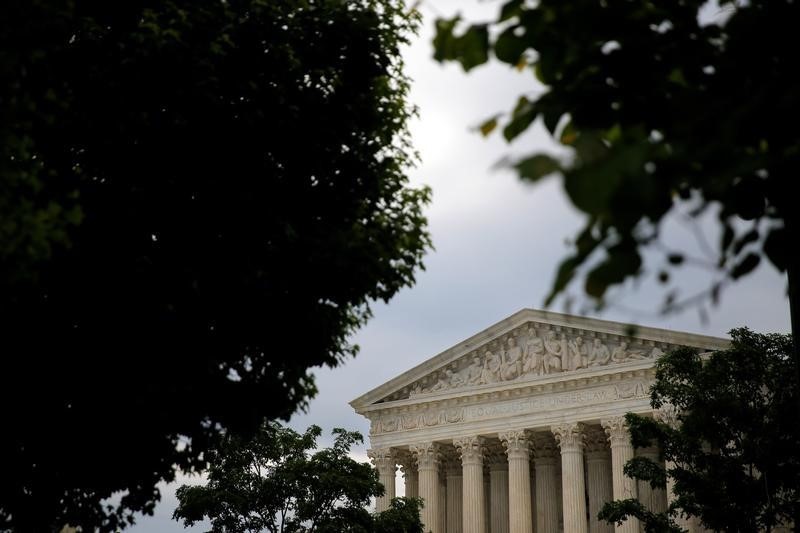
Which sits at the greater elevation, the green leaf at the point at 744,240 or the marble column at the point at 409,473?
the marble column at the point at 409,473

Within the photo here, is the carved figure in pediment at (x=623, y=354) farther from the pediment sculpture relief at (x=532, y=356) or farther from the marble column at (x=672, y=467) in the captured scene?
the marble column at (x=672, y=467)

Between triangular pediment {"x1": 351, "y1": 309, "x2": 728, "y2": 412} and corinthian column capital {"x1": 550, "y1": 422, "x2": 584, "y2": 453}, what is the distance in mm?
2316

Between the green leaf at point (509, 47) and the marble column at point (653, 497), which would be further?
the marble column at point (653, 497)

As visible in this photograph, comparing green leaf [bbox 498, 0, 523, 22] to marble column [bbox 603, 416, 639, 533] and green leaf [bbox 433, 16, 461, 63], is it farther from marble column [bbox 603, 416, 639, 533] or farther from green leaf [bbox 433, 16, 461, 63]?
marble column [bbox 603, 416, 639, 533]

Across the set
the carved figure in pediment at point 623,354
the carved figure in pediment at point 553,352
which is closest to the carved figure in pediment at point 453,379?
the carved figure in pediment at point 553,352

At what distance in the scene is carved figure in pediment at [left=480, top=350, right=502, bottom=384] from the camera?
146ft

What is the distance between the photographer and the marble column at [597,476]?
4297cm

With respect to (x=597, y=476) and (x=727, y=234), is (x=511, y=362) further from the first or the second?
(x=727, y=234)

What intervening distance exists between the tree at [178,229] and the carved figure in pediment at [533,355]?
102ft

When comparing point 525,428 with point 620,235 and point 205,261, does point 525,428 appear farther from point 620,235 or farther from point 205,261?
point 620,235

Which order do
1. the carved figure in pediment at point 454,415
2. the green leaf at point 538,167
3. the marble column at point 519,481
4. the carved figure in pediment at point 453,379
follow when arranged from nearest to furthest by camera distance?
the green leaf at point 538,167
the marble column at point 519,481
the carved figure in pediment at point 454,415
the carved figure in pediment at point 453,379

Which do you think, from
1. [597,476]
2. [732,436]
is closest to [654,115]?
[732,436]

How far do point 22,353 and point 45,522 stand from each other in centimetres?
278

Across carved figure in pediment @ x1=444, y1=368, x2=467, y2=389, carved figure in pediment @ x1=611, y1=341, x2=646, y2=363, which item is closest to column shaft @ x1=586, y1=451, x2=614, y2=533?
carved figure in pediment @ x1=611, y1=341, x2=646, y2=363
